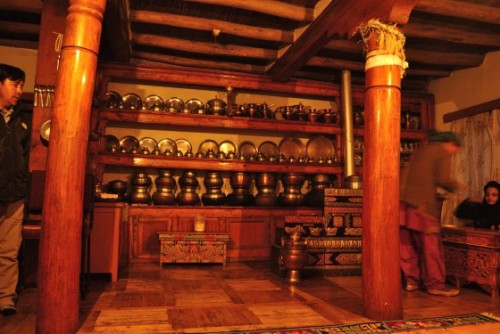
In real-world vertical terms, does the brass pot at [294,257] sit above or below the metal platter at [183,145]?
below

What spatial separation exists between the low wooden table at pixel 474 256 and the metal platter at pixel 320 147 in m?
2.60

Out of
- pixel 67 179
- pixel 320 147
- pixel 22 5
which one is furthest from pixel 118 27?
pixel 320 147

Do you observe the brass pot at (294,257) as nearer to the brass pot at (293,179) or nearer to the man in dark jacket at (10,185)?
the brass pot at (293,179)

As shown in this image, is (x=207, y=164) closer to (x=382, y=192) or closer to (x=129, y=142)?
(x=129, y=142)

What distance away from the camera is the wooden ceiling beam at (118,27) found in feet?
12.3

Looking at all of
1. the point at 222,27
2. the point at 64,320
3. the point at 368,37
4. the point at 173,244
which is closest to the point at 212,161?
the point at 173,244

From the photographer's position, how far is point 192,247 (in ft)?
15.8

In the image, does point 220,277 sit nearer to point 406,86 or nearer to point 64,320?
point 64,320

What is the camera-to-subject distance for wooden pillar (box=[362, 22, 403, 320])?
2.76 m

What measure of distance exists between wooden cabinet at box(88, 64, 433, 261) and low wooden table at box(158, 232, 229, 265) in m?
0.46

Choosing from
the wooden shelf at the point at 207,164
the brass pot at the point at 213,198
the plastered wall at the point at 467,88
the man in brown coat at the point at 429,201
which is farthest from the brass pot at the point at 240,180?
the plastered wall at the point at 467,88

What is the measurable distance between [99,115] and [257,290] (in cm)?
332

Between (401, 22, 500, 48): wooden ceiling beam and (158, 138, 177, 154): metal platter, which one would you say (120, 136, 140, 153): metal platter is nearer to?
(158, 138, 177, 154): metal platter

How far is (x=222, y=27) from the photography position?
4.70m
